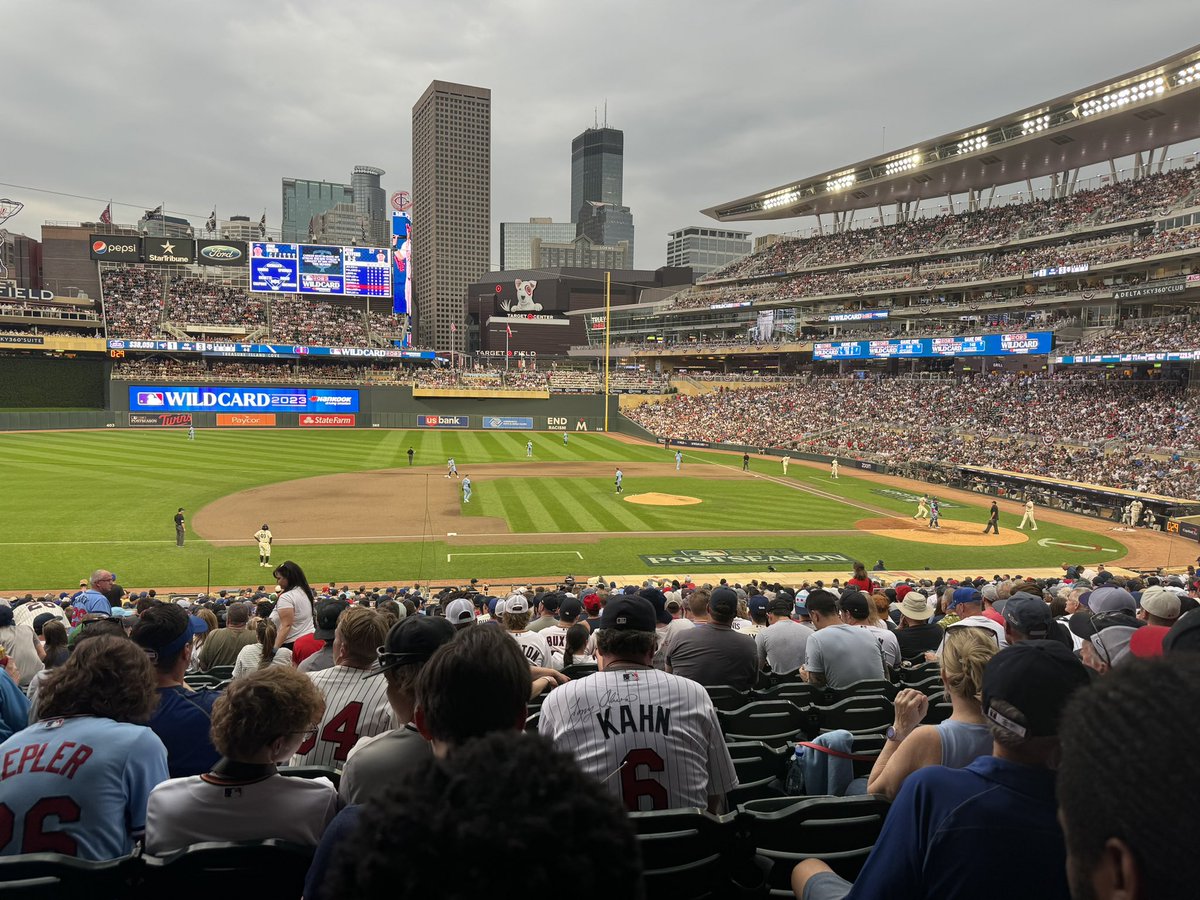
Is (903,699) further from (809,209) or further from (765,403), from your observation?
(809,209)

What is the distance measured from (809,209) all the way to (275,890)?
313 ft

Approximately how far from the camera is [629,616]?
468 centimetres

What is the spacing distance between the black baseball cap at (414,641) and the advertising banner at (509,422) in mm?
70435

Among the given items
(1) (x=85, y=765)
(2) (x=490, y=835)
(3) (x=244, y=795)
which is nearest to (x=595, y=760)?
(3) (x=244, y=795)

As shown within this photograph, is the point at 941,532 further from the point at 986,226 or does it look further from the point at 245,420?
the point at 245,420

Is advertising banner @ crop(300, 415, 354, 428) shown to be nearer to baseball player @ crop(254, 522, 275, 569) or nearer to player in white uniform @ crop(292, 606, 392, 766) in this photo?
baseball player @ crop(254, 522, 275, 569)

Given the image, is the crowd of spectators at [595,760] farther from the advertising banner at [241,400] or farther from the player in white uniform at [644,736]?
the advertising banner at [241,400]

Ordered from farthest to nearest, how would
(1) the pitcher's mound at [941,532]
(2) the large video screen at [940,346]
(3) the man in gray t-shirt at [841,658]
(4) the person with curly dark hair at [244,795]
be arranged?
1. (2) the large video screen at [940,346]
2. (1) the pitcher's mound at [941,532]
3. (3) the man in gray t-shirt at [841,658]
4. (4) the person with curly dark hair at [244,795]

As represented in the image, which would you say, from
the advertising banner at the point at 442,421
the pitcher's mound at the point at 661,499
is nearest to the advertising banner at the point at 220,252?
the advertising banner at the point at 442,421

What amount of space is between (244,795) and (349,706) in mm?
Answer: 1503

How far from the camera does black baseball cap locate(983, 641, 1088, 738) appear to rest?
2.58m

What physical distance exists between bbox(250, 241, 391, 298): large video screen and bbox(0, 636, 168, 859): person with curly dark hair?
259 feet

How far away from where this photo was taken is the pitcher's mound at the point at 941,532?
28.7m

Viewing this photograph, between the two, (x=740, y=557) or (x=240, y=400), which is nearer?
(x=740, y=557)
